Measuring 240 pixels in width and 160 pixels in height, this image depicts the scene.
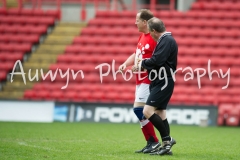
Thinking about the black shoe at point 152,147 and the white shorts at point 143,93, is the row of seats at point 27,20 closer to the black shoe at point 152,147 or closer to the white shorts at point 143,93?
the white shorts at point 143,93

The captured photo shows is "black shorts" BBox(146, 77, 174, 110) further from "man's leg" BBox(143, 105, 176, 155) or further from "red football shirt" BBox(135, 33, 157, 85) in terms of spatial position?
"red football shirt" BBox(135, 33, 157, 85)

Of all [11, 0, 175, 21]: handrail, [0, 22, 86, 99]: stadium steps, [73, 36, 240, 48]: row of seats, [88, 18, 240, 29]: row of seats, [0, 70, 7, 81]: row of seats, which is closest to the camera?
[0, 22, 86, 99]: stadium steps

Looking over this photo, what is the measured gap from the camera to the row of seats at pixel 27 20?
2173 centimetres

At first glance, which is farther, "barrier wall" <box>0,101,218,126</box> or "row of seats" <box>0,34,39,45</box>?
"row of seats" <box>0,34,39,45</box>

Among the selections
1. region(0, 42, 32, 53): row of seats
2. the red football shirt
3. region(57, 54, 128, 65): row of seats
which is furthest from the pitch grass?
region(0, 42, 32, 53): row of seats

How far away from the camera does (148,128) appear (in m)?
8.35

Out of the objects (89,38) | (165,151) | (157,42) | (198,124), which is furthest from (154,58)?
(89,38)

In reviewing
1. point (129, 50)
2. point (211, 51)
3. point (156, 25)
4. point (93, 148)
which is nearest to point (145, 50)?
point (156, 25)

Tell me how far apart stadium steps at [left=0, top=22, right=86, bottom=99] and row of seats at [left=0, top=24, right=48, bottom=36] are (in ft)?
1.25

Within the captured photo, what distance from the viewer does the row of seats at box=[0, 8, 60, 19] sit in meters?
22.1

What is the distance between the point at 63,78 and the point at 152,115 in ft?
38.0

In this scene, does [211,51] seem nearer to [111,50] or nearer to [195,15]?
[195,15]

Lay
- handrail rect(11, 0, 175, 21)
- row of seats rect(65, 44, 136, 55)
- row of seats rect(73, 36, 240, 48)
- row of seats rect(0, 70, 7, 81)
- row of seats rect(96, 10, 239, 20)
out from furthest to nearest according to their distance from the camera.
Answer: handrail rect(11, 0, 175, 21) < row of seats rect(96, 10, 239, 20) < row of seats rect(65, 44, 136, 55) < row of seats rect(73, 36, 240, 48) < row of seats rect(0, 70, 7, 81)

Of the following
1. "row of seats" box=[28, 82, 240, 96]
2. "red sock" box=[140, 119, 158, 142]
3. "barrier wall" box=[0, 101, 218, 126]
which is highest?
"red sock" box=[140, 119, 158, 142]
